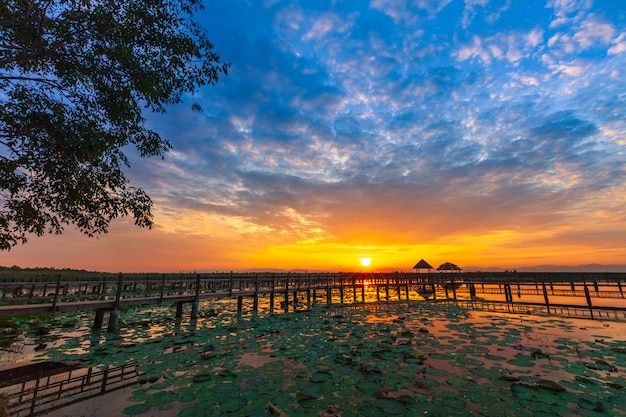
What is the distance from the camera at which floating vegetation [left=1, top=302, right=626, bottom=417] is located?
4883 millimetres

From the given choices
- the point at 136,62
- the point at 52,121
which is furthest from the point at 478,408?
the point at 52,121

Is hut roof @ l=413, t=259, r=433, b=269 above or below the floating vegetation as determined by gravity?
above

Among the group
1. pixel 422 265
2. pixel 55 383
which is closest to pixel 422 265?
pixel 422 265

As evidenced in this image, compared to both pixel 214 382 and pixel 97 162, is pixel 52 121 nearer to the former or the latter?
pixel 97 162

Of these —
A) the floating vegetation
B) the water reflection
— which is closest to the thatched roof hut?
the floating vegetation

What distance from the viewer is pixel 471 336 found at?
11125mm

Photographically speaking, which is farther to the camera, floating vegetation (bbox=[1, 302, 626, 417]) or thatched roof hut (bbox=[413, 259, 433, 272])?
thatched roof hut (bbox=[413, 259, 433, 272])

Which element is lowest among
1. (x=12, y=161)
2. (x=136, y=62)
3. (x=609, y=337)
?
(x=609, y=337)

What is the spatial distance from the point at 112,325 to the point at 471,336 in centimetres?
1590

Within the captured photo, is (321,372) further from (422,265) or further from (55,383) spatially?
(422,265)

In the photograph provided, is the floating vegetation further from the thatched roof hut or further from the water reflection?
the thatched roof hut

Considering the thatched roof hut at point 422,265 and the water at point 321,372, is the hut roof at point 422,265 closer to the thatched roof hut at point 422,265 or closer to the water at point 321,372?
the thatched roof hut at point 422,265

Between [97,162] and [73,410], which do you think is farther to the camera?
[97,162]

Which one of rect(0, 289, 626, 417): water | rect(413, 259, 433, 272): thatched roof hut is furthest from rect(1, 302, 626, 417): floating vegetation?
rect(413, 259, 433, 272): thatched roof hut
